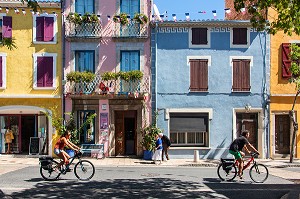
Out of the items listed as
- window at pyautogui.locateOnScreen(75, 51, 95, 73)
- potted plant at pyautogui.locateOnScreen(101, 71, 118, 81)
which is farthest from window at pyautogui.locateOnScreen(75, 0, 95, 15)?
potted plant at pyautogui.locateOnScreen(101, 71, 118, 81)

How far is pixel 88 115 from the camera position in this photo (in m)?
22.5

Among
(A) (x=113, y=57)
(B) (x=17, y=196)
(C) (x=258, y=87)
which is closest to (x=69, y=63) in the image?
(A) (x=113, y=57)

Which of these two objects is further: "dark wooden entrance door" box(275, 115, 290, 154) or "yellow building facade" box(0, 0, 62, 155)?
"dark wooden entrance door" box(275, 115, 290, 154)

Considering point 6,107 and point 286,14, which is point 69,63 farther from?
point 286,14

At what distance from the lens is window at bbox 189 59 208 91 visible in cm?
2234

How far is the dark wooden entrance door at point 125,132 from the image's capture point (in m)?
22.8

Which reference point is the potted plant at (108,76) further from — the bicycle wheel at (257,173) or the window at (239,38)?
the bicycle wheel at (257,173)

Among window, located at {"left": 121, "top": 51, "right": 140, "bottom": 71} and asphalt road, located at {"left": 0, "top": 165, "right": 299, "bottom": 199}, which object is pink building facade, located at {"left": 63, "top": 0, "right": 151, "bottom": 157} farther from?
asphalt road, located at {"left": 0, "top": 165, "right": 299, "bottom": 199}

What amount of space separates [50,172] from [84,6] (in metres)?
11.8

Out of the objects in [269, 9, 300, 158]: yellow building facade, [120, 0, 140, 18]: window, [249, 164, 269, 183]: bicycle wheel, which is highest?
[120, 0, 140, 18]: window

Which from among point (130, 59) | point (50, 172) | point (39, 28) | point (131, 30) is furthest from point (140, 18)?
point (50, 172)

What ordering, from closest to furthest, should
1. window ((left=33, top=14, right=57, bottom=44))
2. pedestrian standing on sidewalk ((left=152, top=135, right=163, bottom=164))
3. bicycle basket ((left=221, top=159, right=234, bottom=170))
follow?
1. bicycle basket ((left=221, top=159, right=234, bottom=170))
2. pedestrian standing on sidewalk ((left=152, top=135, right=163, bottom=164))
3. window ((left=33, top=14, right=57, bottom=44))

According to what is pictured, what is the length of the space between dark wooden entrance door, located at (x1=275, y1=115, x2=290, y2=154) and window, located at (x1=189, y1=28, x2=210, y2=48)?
575 cm

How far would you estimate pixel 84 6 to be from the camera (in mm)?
22469
